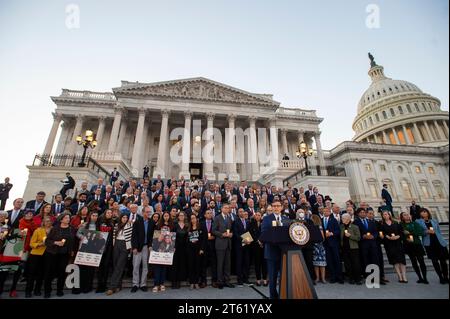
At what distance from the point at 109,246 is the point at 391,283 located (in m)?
7.42

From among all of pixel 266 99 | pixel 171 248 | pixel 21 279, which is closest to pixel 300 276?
pixel 171 248

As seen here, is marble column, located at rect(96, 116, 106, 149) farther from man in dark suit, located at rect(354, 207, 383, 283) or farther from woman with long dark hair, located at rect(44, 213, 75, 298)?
man in dark suit, located at rect(354, 207, 383, 283)

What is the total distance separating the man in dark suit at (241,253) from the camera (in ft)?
18.7

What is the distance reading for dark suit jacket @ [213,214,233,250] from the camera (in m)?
5.61

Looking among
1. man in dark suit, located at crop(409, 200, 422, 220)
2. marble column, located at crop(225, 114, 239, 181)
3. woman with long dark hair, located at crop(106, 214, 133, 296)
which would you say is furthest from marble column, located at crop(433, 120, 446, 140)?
woman with long dark hair, located at crop(106, 214, 133, 296)

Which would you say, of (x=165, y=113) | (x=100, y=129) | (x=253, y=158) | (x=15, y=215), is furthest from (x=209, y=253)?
(x=100, y=129)

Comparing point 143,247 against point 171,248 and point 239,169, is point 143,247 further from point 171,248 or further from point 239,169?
point 239,169

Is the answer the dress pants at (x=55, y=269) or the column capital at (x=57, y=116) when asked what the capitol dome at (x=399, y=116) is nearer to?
the dress pants at (x=55, y=269)

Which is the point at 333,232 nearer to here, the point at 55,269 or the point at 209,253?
the point at 209,253

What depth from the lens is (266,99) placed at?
91.8 feet


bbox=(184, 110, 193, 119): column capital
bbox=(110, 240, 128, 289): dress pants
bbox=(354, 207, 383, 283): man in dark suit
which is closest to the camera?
bbox=(110, 240, 128, 289): dress pants

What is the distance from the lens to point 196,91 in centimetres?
2777

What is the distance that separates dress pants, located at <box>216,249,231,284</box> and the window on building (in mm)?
44794

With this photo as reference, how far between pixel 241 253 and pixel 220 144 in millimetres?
23624
